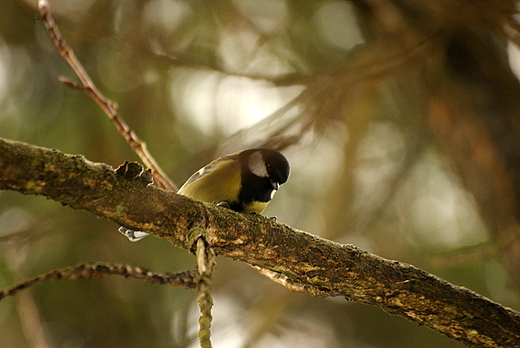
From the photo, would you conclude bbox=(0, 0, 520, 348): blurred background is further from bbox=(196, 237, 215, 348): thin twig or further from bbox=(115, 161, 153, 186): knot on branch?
bbox=(196, 237, 215, 348): thin twig

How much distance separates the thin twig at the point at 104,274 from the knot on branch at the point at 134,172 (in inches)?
13.6

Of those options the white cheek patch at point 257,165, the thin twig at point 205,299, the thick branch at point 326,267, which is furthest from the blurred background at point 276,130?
the thin twig at point 205,299

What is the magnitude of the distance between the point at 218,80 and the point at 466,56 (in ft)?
5.46

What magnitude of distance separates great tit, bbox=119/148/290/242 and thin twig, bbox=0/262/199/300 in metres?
1.21

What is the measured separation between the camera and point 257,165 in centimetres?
239

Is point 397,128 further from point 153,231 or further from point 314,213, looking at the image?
point 153,231

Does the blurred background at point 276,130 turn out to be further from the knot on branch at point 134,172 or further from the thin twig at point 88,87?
the knot on branch at point 134,172

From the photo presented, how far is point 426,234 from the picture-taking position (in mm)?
4008

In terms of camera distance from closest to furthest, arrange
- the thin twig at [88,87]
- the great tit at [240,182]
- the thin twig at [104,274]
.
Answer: the thin twig at [104,274]
the thin twig at [88,87]
the great tit at [240,182]

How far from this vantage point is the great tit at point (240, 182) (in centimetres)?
219

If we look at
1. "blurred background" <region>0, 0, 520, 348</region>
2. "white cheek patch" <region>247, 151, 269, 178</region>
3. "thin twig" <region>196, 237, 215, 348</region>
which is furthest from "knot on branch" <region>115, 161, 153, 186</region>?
"blurred background" <region>0, 0, 520, 348</region>

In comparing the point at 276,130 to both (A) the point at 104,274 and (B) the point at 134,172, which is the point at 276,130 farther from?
(A) the point at 104,274

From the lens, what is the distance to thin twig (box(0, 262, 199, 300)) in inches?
29.9

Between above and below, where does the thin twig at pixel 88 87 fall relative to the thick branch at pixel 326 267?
above
